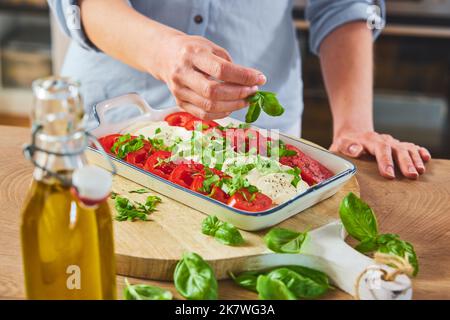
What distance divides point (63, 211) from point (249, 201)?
→ 0.39m

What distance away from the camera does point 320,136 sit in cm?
269

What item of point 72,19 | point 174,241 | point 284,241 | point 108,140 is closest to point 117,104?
point 108,140

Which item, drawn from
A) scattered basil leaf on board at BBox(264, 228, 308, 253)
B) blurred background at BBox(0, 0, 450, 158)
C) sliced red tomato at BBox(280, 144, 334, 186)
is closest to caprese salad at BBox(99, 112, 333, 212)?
sliced red tomato at BBox(280, 144, 334, 186)

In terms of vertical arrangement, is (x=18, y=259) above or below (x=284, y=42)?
below

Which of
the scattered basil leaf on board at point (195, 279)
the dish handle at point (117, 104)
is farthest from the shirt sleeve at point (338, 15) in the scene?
the scattered basil leaf on board at point (195, 279)

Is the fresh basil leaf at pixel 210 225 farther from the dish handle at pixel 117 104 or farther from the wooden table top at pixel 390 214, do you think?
the dish handle at pixel 117 104

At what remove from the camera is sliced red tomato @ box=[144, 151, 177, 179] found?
46.2 inches

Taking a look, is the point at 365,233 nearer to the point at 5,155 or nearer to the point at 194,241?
the point at 194,241

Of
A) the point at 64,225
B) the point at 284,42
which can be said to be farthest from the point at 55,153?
the point at 284,42

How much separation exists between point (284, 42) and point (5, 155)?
2.38 feet

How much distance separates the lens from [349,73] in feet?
5.42

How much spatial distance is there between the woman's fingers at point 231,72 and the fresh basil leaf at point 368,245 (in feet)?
0.95

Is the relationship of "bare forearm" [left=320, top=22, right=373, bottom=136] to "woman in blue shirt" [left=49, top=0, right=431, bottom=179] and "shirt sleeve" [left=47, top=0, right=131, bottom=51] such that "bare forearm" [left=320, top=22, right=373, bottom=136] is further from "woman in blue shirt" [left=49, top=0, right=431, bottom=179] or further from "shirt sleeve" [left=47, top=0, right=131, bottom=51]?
"shirt sleeve" [left=47, top=0, right=131, bottom=51]

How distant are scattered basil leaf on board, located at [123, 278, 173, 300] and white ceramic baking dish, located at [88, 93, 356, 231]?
20cm
